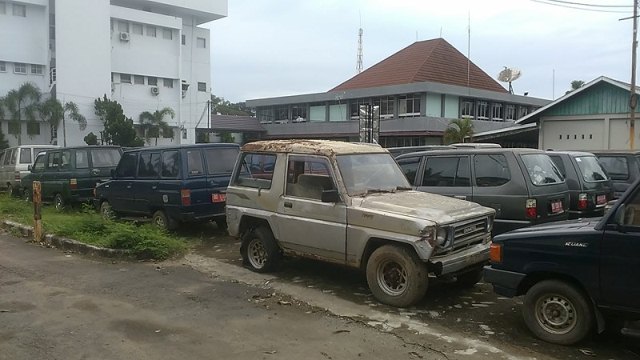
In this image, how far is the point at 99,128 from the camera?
41156 millimetres

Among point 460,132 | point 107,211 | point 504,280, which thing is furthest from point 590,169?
point 460,132

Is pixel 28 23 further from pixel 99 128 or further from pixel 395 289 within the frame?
pixel 395 289

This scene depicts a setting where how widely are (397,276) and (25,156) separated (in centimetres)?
1613

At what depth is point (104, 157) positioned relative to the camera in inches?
554

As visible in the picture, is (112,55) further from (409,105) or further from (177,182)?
(177,182)

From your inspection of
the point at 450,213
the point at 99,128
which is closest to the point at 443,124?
the point at 99,128

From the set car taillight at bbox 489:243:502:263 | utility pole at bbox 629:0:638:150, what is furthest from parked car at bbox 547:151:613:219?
utility pole at bbox 629:0:638:150

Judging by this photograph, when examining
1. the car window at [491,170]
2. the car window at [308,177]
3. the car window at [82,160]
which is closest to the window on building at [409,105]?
the car window at [82,160]

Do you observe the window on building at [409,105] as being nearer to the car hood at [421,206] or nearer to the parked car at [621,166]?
the parked car at [621,166]

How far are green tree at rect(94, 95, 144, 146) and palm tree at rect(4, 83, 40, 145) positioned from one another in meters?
4.28

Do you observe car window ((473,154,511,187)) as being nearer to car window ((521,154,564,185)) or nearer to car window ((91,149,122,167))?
car window ((521,154,564,185))

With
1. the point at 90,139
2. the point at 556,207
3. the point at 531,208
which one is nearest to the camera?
the point at 531,208

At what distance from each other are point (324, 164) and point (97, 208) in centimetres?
825

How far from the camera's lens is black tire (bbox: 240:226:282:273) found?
7.48m
